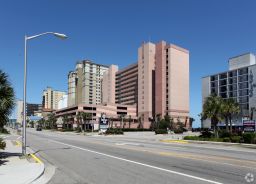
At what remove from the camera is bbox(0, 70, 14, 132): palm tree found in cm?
1694

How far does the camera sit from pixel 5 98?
1709 cm

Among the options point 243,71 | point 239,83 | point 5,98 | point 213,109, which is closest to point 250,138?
point 213,109

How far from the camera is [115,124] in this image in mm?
172875

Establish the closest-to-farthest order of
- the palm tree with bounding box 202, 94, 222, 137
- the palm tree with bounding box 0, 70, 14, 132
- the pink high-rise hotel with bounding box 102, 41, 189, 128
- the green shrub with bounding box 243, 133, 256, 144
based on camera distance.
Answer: the palm tree with bounding box 0, 70, 14, 132, the green shrub with bounding box 243, 133, 256, 144, the palm tree with bounding box 202, 94, 222, 137, the pink high-rise hotel with bounding box 102, 41, 189, 128

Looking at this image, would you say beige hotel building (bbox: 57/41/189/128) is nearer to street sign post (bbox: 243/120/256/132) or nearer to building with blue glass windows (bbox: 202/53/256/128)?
building with blue glass windows (bbox: 202/53/256/128)

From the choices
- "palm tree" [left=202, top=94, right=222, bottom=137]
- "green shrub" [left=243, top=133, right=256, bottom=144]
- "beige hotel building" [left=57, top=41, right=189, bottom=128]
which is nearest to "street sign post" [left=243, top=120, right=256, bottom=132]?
"green shrub" [left=243, top=133, right=256, bottom=144]

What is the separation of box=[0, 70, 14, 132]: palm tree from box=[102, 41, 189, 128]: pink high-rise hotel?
150m

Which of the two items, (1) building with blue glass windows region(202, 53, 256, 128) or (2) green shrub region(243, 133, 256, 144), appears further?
(1) building with blue glass windows region(202, 53, 256, 128)

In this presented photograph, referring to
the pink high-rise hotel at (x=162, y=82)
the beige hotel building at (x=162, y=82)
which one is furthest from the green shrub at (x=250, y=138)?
the pink high-rise hotel at (x=162, y=82)

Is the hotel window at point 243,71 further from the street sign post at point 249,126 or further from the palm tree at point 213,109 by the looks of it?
the street sign post at point 249,126

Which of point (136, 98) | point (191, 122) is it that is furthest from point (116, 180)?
point (136, 98)

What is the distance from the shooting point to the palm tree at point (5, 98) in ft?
55.6

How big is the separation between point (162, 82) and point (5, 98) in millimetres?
151207

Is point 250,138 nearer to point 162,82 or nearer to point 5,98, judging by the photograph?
point 5,98
